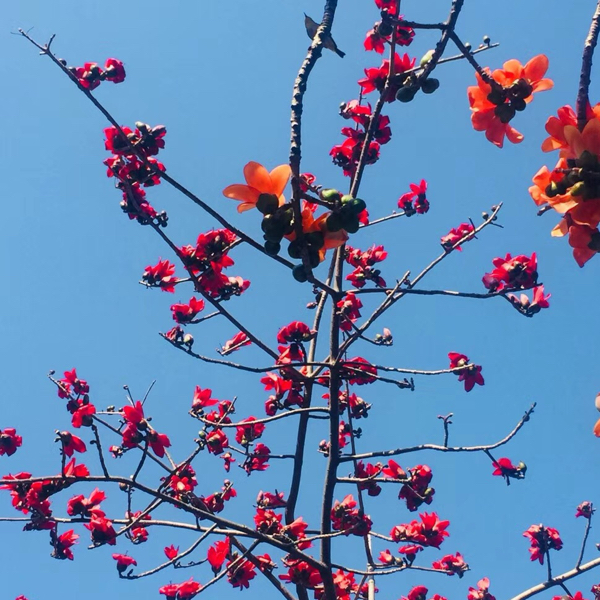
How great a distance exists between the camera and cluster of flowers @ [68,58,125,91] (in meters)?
3.27

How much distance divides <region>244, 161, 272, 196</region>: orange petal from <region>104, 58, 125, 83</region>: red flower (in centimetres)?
245

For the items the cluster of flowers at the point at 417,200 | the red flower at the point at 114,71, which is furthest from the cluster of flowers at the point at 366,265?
the red flower at the point at 114,71

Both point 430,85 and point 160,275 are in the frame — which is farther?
point 160,275

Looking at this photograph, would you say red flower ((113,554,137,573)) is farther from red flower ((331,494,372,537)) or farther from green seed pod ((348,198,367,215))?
green seed pod ((348,198,367,215))

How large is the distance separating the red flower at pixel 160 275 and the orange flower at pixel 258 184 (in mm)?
2074

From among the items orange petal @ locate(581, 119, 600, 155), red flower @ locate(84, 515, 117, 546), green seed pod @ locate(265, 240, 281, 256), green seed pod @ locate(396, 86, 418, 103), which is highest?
green seed pod @ locate(396, 86, 418, 103)

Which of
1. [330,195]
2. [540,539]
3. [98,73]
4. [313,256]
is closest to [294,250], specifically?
[313,256]

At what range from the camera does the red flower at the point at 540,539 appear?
13.9ft

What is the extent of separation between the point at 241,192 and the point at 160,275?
2.18 m

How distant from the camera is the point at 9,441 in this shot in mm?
3834

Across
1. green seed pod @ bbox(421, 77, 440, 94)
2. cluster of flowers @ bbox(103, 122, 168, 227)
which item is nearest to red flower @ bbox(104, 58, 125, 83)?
cluster of flowers @ bbox(103, 122, 168, 227)

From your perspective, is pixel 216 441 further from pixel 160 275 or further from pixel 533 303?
pixel 533 303

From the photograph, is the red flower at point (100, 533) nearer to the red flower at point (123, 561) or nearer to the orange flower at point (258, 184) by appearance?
the red flower at point (123, 561)

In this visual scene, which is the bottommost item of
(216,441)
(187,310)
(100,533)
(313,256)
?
(313,256)
